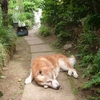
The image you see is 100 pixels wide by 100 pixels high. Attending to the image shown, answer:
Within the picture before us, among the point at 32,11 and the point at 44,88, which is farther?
the point at 32,11

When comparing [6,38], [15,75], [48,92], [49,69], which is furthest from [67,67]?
[6,38]

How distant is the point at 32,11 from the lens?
16922 millimetres

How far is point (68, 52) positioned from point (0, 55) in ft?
8.56

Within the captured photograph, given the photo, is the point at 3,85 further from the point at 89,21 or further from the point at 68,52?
the point at 89,21

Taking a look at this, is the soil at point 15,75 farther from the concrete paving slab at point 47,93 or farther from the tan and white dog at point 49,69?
the tan and white dog at point 49,69

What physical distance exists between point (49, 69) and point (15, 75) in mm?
1138

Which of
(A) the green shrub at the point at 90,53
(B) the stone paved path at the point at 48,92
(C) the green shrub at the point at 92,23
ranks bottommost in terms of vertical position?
(B) the stone paved path at the point at 48,92

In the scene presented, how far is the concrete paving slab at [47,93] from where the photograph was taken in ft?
12.5

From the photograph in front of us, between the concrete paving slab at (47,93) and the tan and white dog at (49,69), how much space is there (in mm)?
120

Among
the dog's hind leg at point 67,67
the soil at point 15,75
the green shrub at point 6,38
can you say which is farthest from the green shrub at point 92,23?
the green shrub at point 6,38

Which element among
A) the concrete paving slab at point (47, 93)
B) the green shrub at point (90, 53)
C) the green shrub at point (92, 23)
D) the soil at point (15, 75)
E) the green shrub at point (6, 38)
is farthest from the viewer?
the green shrub at point (92, 23)

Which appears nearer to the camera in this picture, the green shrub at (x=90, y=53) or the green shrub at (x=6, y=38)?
→ the green shrub at (x=90, y=53)

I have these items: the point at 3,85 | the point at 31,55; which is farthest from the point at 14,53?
the point at 3,85

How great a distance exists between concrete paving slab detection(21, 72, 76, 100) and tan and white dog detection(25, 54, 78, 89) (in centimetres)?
12
